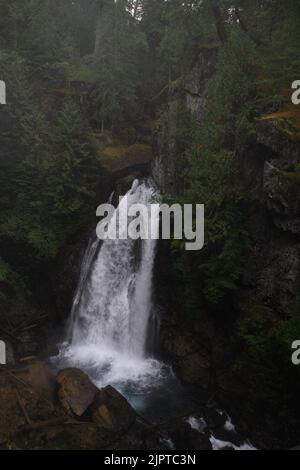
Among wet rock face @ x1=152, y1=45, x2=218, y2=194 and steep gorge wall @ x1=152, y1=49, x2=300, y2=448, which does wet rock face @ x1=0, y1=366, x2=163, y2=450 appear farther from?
wet rock face @ x1=152, y1=45, x2=218, y2=194

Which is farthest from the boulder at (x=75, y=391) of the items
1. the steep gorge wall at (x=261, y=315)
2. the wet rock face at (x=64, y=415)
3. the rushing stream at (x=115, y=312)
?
the steep gorge wall at (x=261, y=315)

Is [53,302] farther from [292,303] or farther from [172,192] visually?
[292,303]

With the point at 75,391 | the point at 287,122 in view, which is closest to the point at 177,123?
the point at 287,122

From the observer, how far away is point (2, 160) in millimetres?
17719

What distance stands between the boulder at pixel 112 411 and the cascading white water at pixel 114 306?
2615 mm

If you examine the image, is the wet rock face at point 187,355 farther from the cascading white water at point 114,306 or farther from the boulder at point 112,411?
the boulder at point 112,411

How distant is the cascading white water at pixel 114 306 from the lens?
16.1 meters

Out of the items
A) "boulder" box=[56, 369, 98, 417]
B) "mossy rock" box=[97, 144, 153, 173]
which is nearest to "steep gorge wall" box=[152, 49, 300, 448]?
A: "boulder" box=[56, 369, 98, 417]

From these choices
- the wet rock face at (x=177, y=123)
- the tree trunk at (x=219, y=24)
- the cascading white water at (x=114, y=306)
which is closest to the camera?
the cascading white water at (x=114, y=306)

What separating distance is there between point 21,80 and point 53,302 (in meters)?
12.1

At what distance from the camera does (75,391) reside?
41.6 feet

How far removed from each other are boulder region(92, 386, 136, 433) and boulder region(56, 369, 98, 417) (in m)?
0.30
